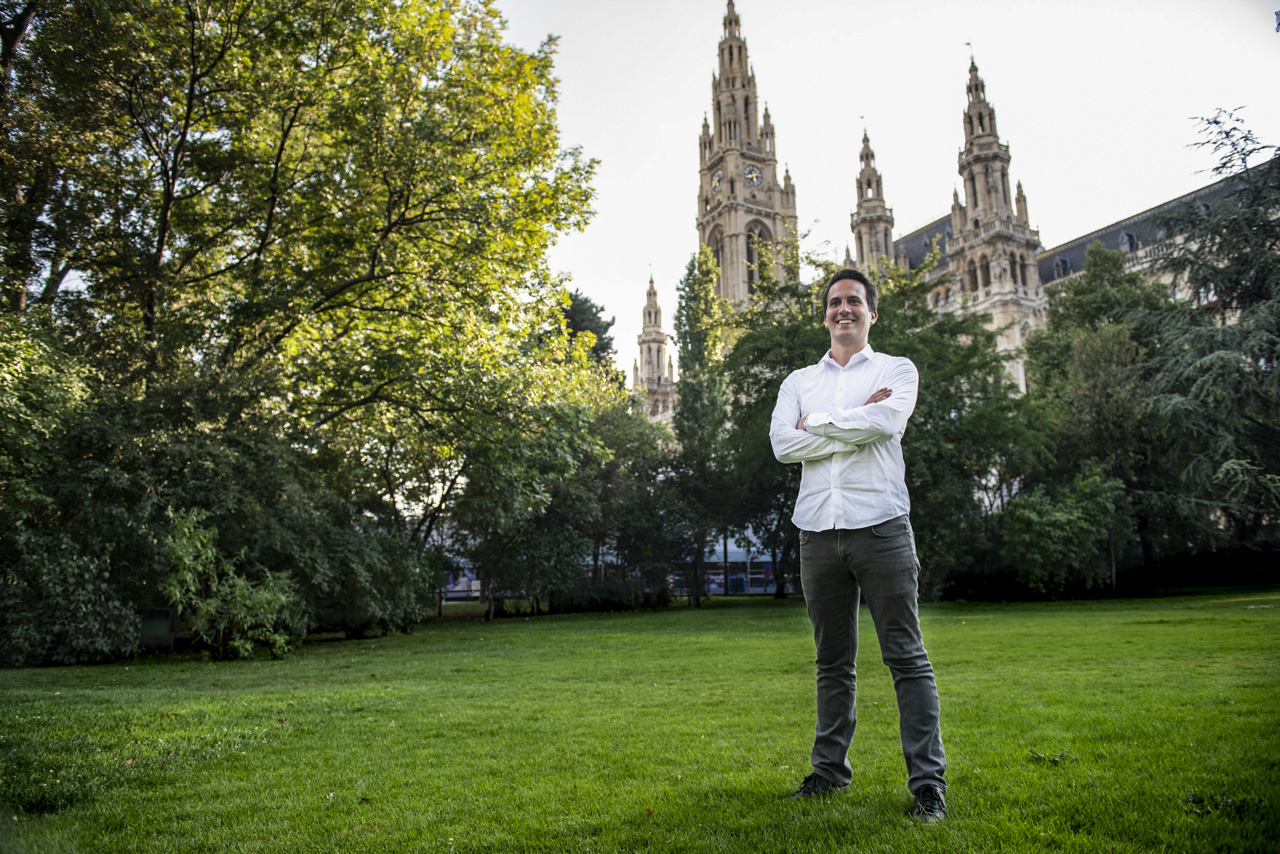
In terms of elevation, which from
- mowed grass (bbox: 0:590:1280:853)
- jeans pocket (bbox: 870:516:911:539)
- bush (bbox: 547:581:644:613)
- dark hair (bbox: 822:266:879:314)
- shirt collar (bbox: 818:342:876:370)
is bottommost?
bush (bbox: 547:581:644:613)

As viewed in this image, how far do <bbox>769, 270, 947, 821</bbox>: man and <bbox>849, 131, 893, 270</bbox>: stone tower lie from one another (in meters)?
73.6

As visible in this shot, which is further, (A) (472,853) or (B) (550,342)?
(B) (550,342)

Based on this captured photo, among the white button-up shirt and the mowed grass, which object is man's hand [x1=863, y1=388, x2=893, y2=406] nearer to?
the white button-up shirt

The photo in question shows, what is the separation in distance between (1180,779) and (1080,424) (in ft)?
90.9

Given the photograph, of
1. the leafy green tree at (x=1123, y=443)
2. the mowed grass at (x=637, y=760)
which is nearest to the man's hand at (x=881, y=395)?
the mowed grass at (x=637, y=760)

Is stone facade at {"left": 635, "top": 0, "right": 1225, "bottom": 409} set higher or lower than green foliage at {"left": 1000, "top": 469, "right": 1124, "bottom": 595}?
higher

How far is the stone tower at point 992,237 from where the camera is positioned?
205ft

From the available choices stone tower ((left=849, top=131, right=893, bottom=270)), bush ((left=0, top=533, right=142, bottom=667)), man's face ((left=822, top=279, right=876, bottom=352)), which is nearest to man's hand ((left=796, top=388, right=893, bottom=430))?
man's face ((left=822, top=279, right=876, bottom=352))

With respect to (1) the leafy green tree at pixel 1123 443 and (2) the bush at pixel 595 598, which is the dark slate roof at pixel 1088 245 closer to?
(1) the leafy green tree at pixel 1123 443

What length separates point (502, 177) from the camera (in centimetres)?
1534

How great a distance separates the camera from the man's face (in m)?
3.88

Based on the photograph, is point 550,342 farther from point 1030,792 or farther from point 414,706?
point 1030,792

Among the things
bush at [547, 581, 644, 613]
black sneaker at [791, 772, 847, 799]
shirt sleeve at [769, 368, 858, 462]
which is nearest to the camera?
black sneaker at [791, 772, 847, 799]

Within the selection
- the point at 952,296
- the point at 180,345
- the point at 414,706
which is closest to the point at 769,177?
the point at 952,296
